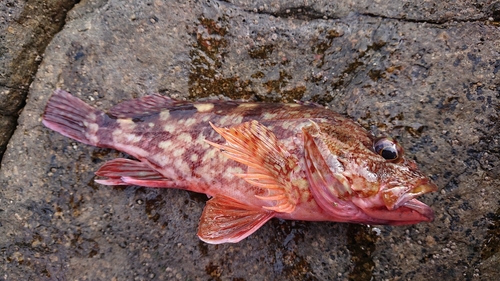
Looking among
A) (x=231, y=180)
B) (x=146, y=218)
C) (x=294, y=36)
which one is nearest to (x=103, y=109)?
(x=146, y=218)

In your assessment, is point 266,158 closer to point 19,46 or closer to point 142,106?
point 142,106

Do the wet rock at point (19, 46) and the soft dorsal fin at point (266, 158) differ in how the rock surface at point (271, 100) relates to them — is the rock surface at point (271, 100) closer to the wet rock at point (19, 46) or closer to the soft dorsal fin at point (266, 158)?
the wet rock at point (19, 46)

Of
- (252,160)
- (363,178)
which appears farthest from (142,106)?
(363,178)

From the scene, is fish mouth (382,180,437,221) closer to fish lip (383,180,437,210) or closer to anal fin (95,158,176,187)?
fish lip (383,180,437,210)

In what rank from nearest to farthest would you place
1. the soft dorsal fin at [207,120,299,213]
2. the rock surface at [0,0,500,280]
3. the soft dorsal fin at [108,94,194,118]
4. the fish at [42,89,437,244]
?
the fish at [42,89,437,244], the soft dorsal fin at [207,120,299,213], the rock surface at [0,0,500,280], the soft dorsal fin at [108,94,194,118]

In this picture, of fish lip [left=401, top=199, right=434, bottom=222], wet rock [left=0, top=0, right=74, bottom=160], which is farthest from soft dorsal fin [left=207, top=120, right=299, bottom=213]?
wet rock [left=0, top=0, right=74, bottom=160]

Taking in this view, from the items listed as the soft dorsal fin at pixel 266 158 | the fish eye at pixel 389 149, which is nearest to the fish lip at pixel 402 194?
the fish eye at pixel 389 149
